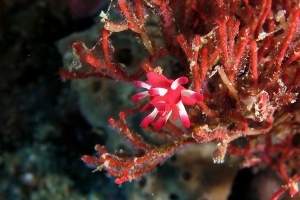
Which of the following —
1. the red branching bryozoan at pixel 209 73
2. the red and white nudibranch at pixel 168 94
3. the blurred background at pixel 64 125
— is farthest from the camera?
the blurred background at pixel 64 125

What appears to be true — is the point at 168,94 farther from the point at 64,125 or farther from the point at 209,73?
the point at 64,125

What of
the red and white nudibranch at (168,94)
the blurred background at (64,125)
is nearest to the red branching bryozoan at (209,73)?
the red and white nudibranch at (168,94)

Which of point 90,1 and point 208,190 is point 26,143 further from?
point 208,190

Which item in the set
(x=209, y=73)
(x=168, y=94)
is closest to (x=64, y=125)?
(x=209, y=73)

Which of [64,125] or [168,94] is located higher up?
[168,94]

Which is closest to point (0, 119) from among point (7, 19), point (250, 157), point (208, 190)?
point (7, 19)

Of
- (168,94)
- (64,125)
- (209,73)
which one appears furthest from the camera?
(64,125)

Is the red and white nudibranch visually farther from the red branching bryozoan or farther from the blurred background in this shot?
the blurred background

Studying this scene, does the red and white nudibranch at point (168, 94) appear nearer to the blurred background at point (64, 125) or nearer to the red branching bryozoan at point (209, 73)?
the red branching bryozoan at point (209, 73)
